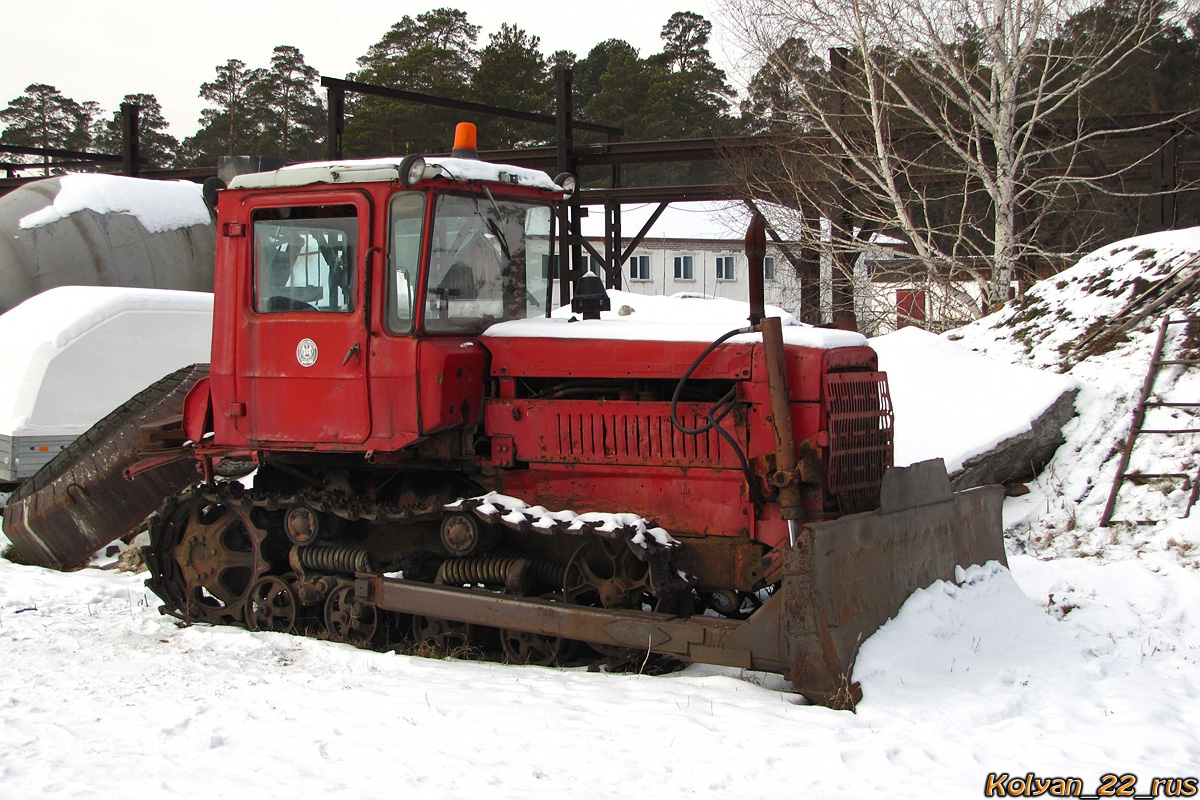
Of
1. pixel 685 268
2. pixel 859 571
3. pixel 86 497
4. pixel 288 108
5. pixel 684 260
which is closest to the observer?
pixel 859 571

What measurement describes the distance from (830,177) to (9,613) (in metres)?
12.8

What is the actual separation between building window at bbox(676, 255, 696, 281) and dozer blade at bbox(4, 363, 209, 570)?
112 feet

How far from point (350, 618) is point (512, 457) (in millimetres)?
1369

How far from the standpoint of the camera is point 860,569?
5.07 metres

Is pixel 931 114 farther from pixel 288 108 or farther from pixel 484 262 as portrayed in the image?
pixel 288 108

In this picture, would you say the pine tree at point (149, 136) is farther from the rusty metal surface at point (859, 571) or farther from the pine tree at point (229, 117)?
the rusty metal surface at point (859, 571)

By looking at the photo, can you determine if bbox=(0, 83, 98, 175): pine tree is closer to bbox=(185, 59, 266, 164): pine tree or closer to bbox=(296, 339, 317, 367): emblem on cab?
bbox=(185, 59, 266, 164): pine tree

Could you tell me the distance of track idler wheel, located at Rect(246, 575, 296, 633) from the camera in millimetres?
6387

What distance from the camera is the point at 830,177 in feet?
53.3

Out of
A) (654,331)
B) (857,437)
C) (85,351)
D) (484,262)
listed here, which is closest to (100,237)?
(85,351)

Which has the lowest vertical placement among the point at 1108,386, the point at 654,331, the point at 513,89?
the point at 1108,386

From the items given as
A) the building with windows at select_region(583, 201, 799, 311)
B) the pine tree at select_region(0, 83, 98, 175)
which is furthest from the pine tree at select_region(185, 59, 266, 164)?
the building with windows at select_region(583, 201, 799, 311)

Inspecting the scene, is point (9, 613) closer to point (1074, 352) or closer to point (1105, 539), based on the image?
point (1105, 539)

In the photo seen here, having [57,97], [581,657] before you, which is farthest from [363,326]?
[57,97]
